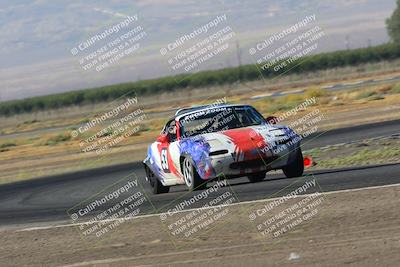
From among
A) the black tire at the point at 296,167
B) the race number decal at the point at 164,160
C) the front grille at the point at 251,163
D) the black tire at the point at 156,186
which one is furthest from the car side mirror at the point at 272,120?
→ the black tire at the point at 156,186

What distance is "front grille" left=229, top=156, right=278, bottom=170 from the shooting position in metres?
14.1

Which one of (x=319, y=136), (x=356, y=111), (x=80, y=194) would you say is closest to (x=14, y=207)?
(x=80, y=194)

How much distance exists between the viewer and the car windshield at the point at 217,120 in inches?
591

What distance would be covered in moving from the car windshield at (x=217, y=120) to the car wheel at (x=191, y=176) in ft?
1.94

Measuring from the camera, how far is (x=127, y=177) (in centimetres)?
2175

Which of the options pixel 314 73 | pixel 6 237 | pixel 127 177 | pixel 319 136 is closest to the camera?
pixel 6 237

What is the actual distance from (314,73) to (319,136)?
72537 millimetres

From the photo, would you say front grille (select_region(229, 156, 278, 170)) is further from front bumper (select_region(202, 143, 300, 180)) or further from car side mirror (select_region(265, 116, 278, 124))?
car side mirror (select_region(265, 116, 278, 124))

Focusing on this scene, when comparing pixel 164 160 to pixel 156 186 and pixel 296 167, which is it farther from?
pixel 296 167

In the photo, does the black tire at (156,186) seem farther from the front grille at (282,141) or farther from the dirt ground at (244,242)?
the dirt ground at (244,242)

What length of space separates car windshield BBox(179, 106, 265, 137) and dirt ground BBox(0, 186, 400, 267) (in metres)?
2.57

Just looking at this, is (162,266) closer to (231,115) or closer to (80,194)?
(231,115)

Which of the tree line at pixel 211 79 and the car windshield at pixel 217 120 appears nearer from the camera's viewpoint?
the car windshield at pixel 217 120

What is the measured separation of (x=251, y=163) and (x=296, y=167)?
111 centimetres
